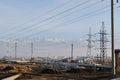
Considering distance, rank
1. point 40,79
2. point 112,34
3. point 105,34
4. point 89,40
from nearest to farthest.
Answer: point 40,79 < point 112,34 < point 105,34 < point 89,40

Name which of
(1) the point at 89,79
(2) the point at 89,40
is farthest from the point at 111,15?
(2) the point at 89,40

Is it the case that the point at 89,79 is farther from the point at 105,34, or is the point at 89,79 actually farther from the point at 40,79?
the point at 105,34

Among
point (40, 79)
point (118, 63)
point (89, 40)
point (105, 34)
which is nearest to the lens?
point (40, 79)

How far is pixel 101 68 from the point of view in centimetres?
4869

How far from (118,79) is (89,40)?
52.1 metres

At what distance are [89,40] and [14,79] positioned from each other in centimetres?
5142

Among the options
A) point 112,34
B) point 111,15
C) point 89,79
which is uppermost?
point 111,15

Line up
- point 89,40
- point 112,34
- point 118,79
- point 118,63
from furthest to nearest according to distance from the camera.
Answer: point 89,40 < point 118,63 < point 112,34 < point 118,79

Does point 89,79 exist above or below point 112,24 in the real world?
below

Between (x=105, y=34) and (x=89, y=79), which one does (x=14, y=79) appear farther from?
(x=105, y=34)

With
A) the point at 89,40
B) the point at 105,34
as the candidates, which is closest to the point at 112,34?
the point at 105,34

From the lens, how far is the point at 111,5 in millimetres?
28984

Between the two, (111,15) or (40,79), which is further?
(111,15)

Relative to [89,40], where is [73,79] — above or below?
below
